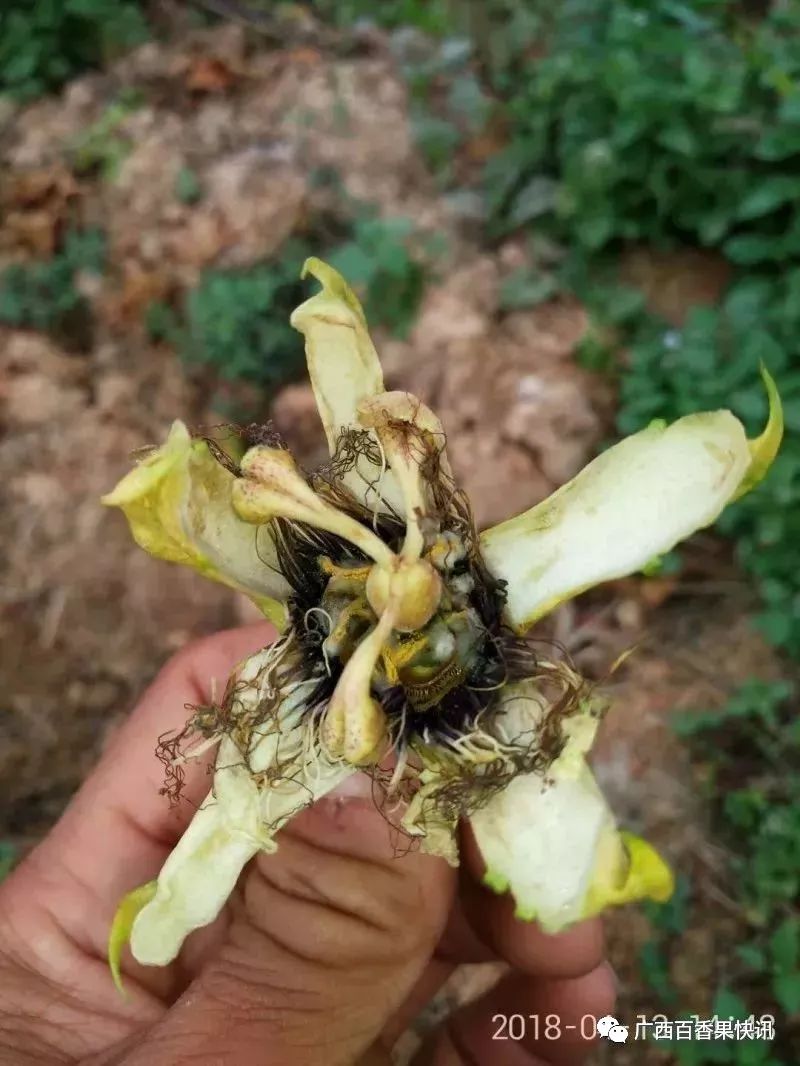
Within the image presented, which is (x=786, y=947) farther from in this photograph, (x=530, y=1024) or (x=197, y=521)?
(x=197, y=521)

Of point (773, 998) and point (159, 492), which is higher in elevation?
point (159, 492)

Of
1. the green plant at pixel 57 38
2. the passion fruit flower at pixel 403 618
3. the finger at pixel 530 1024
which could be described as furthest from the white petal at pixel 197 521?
the green plant at pixel 57 38

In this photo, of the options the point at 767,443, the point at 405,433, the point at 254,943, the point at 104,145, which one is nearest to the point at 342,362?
the point at 405,433

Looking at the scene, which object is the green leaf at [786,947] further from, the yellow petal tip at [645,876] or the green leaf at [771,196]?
the green leaf at [771,196]

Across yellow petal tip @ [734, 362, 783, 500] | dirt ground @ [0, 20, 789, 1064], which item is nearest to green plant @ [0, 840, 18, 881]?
dirt ground @ [0, 20, 789, 1064]

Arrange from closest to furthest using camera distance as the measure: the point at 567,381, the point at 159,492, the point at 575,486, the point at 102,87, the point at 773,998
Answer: the point at 159,492 < the point at 575,486 < the point at 773,998 < the point at 567,381 < the point at 102,87

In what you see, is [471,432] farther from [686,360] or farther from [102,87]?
[102,87]

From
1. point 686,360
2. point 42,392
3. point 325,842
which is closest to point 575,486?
point 325,842

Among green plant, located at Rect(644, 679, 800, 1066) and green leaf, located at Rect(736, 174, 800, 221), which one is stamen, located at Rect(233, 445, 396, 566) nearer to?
green plant, located at Rect(644, 679, 800, 1066)
